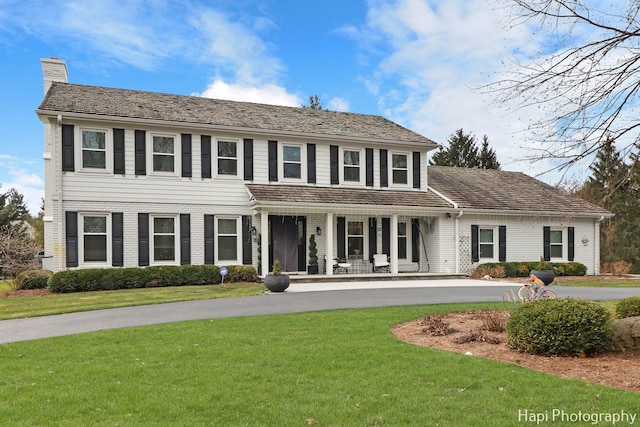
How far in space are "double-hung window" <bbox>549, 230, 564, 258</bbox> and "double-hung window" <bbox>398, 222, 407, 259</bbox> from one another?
7157mm

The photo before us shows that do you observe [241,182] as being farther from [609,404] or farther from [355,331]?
[609,404]

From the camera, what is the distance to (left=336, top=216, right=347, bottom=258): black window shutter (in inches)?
824

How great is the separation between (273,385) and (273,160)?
50.3ft

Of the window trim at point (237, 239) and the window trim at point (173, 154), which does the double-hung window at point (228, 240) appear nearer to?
the window trim at point (237, 239)

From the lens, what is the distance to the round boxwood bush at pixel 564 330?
658 cm

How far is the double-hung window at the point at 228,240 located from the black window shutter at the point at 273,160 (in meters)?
2.31

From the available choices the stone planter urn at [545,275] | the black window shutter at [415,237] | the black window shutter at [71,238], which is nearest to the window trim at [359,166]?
the black window shutter at [415,237]

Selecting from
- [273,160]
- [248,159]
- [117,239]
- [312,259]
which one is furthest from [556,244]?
[117,239]

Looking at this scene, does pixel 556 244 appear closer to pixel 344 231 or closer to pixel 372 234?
pixel 372 234

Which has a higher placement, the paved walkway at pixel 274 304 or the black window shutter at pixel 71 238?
the black window shutter at pixel 71 238

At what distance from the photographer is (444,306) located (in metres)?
11.2

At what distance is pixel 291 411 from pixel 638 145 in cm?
490

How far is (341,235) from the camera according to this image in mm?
20984

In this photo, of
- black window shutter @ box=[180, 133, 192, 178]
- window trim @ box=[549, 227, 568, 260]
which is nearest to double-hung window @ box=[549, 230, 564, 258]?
window trim @ box=[549, 227, 568, 260]
